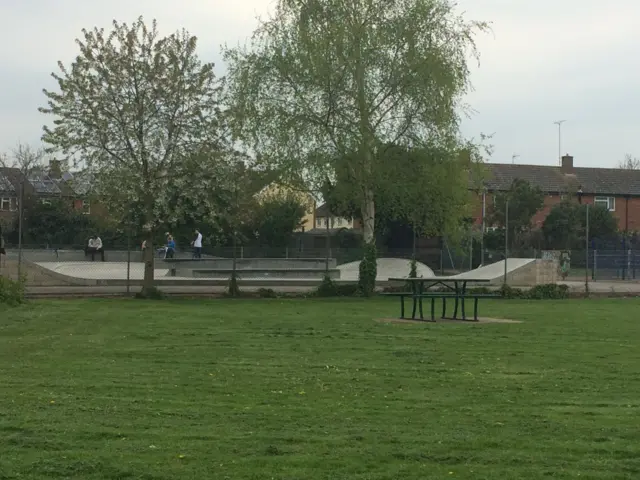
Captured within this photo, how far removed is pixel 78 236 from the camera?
41500 millimetres

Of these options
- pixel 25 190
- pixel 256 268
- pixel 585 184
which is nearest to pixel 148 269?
pixel 256 268

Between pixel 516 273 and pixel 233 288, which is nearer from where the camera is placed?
pixel 233 288

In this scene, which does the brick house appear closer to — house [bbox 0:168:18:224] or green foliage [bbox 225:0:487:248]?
house [bbox 0:168:18:224]

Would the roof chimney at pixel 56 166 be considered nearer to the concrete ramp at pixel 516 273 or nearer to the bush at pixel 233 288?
the bush at pixel 233 288

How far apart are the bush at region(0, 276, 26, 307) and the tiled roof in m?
44.9

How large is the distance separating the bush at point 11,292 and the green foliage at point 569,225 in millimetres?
35840

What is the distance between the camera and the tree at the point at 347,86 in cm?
2505

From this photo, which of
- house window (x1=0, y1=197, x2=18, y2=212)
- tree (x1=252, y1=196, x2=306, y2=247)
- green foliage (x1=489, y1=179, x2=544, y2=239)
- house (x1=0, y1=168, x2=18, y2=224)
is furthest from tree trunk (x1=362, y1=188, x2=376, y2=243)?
house window (x1=0, y1=197, x2=18, y2=212)

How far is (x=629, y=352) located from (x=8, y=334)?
31.6 feet

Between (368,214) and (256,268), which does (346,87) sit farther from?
(256,268)

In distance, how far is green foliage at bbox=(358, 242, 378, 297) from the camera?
25.6 m

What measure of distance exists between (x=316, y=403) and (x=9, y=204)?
2098 inches

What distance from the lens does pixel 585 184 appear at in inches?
2547

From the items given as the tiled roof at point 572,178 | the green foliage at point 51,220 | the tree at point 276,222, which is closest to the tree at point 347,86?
the tree at point 276,222
